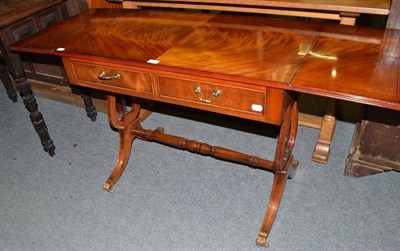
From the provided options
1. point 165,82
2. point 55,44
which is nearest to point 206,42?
point 165,82

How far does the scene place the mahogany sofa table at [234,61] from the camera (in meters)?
1.28

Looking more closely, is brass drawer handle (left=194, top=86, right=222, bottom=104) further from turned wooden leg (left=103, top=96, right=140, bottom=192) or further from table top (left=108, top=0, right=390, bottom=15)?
turned wooden leg (left=103, top=96, right=140, bottom=192)

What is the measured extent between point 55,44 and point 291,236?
152cm

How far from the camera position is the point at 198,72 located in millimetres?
1388

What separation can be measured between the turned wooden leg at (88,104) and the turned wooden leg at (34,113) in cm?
39

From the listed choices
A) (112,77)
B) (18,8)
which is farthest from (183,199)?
(18,8)

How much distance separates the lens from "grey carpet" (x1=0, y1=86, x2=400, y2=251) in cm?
187

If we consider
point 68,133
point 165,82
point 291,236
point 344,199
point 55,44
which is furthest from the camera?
point 68,133

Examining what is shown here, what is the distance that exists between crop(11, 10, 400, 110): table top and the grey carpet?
36.3 inches

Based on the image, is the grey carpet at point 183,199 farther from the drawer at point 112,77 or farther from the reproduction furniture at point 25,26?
the drawer at point 112,77

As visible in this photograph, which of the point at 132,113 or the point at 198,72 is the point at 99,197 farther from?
the point at 198,72

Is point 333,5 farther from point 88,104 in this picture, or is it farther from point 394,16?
point 88,104

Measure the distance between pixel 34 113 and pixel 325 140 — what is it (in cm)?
187

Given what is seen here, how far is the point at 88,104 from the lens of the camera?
2.74 metres
